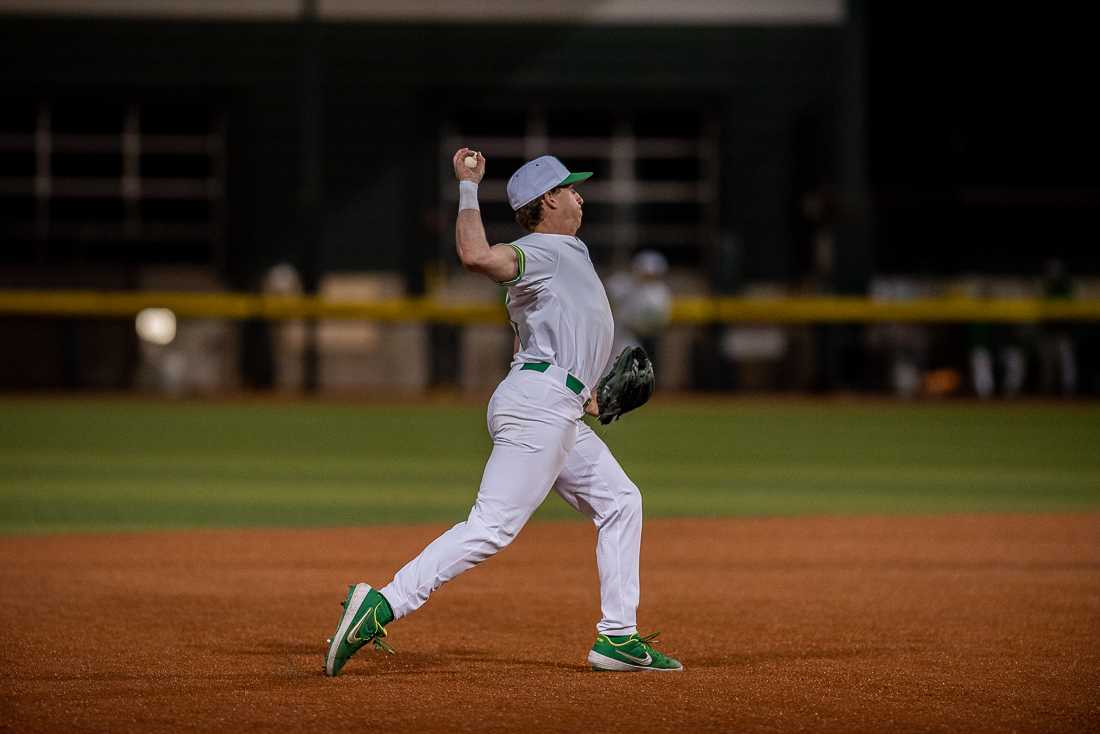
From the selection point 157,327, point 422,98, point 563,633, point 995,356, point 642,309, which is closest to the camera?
point 563,633

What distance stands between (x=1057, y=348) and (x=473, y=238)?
66.7 ft

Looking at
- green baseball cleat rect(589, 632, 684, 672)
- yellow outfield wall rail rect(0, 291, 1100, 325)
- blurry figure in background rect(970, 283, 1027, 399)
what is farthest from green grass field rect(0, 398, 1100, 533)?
green baseball cleat rect(589, 632, 684, 672)

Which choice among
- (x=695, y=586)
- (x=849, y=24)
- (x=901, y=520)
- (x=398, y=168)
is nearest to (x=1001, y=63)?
(x=849, y=24)

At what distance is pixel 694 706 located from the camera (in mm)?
4973

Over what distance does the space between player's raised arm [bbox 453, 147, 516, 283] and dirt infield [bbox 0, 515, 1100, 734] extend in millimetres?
1445

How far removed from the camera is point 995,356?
24.2 metres

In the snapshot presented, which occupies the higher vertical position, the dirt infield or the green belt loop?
the green belt loop

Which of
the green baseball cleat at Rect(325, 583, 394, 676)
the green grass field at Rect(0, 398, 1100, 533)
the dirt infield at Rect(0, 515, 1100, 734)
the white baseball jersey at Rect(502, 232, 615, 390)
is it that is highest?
the white baseball jersey at Rect(502, 232, 615, 390)

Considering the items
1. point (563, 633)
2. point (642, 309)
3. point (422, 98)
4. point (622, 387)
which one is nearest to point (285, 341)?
point (422, 98)

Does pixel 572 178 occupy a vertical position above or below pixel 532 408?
above

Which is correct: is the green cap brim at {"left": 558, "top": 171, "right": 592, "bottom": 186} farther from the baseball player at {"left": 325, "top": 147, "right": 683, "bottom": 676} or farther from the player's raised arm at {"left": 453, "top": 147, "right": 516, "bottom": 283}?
the player's raised arm at {"left": 453, "top": 147, "right": 516, "bottom": 283}

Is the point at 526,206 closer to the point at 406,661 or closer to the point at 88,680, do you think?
the point at 406,661

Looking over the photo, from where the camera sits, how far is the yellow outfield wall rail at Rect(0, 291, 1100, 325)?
73.2ft

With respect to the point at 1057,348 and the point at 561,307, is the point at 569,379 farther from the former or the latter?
the point at 1057,348
